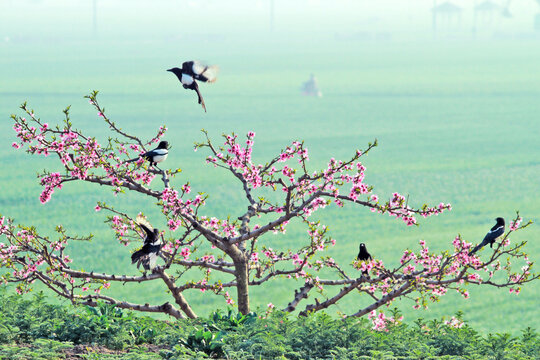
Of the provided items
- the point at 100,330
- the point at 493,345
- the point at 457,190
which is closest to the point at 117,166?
the point at 100,330

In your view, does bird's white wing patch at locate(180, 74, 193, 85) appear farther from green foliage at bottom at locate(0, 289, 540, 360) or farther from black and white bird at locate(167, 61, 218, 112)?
green foliage at bottom at locate(0, 289, 540, 360)

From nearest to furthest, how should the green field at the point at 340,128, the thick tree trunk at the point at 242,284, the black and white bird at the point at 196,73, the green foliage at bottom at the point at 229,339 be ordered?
the green foliage at bottom at the point at 229,339, the thick tree trunk at the point at 242,284, the black and white bird at the point at 196,73, the green field at the point at 340,128

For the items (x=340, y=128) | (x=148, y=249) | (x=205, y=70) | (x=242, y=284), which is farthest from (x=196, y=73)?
(x=340, y=128)

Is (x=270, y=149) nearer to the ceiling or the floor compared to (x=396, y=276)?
nearer to the ceiling

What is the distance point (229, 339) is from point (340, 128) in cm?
4687

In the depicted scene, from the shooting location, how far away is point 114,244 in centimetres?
2341

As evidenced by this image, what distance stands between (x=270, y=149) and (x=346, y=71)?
5780 centimetres

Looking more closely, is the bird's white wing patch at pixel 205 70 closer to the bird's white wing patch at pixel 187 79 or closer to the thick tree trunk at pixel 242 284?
the bird's white wing patch at pixel 187 79

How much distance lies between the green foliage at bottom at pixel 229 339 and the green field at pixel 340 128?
10.6m

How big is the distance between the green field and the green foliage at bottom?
10620mm

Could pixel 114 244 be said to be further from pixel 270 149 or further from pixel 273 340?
pixel 270 149

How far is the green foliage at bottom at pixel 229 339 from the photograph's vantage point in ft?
21.4

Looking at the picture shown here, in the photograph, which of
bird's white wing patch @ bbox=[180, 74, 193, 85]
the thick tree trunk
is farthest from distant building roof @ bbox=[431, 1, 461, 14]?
the thick tree trunk

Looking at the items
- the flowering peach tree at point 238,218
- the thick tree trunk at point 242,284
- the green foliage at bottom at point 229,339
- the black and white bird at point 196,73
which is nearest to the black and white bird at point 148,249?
the flowering peach tree at point 238,218
